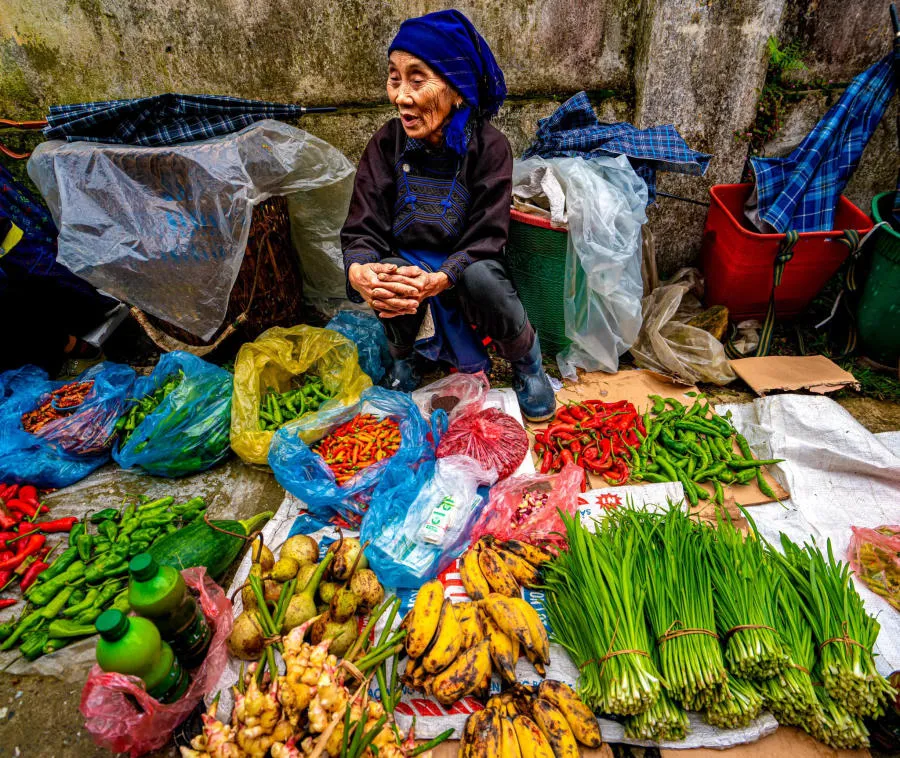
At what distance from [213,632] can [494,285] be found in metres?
1.89

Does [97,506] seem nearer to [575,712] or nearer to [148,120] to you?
[148,120]

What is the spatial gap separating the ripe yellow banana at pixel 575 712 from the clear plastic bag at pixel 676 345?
2.08 m

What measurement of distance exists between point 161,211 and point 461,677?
8.38ft

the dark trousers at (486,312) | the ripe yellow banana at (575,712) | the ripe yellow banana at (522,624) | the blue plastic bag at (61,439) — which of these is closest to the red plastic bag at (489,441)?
the dark trousers at (486,312)

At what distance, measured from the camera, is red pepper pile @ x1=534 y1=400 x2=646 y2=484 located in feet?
8.60

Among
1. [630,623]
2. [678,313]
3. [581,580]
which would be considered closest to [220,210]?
[581,580]

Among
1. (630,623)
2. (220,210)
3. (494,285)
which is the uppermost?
(220,210)

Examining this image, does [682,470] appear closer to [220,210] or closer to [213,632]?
[213,632]

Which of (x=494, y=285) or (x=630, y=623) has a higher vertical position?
(x=494, y=285)

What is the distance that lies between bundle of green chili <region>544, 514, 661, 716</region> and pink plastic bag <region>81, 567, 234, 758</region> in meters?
1.19

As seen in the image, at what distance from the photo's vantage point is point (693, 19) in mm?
3141

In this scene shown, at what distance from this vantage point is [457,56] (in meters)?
2.33

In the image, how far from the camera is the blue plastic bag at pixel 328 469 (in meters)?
2.34

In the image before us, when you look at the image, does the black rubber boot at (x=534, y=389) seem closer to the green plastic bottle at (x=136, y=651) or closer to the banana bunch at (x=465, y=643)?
the banana bunch at (x=465, y=643)
